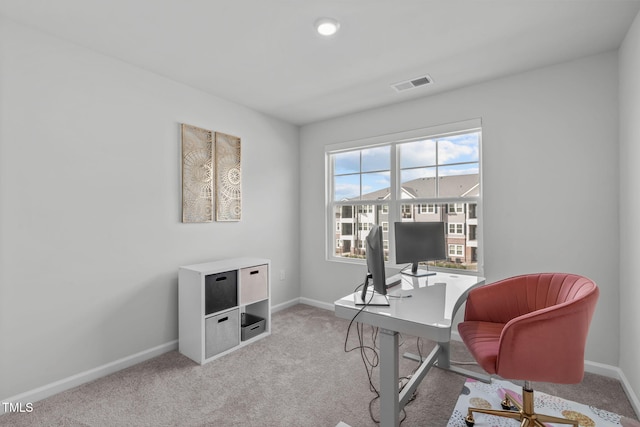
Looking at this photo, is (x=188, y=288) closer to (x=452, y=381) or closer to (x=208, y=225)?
(x=208, y=225)

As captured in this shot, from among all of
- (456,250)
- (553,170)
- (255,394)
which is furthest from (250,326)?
(553,170)

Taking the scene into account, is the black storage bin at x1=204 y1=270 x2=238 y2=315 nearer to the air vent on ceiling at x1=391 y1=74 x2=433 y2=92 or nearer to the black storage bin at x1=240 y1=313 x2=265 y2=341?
the black storage bin at x1=240 y1=313 x2=265 y2=341

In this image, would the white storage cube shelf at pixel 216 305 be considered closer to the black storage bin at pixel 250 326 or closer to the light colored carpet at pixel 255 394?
the black storage bin at pixel 250 326

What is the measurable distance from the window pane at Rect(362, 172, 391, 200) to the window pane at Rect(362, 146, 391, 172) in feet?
0.24

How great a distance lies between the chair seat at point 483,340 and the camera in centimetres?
158

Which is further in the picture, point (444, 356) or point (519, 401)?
point (444, 356)

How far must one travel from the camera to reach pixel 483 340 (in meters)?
1.79

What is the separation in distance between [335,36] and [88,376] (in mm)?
3134

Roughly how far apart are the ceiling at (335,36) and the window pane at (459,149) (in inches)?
20.7

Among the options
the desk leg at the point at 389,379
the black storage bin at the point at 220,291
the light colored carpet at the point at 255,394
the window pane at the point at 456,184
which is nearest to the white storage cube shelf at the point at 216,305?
the black storage bin at the point at 220,291

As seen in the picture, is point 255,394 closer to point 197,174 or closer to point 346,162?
point 197,174

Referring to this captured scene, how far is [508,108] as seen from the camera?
278 centimetres

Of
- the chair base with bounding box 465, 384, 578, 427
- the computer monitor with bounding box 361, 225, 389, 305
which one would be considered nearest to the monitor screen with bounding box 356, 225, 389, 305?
the computer monitor with bounding box 361, 225, 389, 305

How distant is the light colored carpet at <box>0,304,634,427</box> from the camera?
6.17 feet
